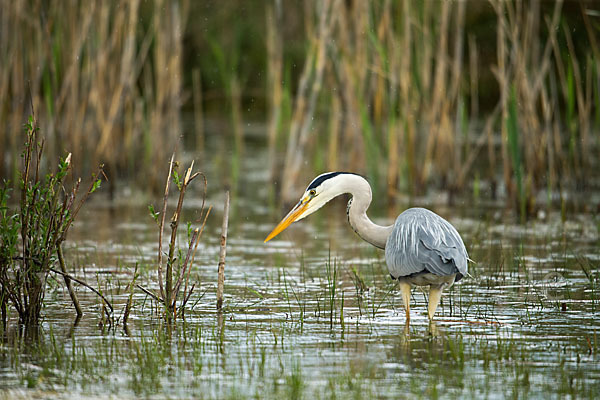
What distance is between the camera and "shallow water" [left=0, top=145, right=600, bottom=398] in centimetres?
449

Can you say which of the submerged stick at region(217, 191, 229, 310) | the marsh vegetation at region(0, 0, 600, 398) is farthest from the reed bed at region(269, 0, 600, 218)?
the submerged stick at region(217, 191, 229, 310)

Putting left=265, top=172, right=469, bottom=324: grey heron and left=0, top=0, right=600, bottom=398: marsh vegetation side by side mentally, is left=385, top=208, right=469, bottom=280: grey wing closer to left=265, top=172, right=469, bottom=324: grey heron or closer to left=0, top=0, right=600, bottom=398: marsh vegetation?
left=265, top=172, right=469, bottom=324: grey heron

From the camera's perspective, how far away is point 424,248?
5.82 m

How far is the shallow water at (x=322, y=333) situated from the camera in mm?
4488

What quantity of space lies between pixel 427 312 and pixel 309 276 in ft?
4.95

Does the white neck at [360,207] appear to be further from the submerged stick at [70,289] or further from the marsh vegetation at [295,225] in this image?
the submerged stick at [70,289]

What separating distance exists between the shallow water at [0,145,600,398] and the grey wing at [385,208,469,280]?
13.1 inches

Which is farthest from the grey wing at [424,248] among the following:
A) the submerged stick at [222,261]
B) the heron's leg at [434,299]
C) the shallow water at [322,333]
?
the submerged stick at [222,261]

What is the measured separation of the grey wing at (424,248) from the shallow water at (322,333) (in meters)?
0.33

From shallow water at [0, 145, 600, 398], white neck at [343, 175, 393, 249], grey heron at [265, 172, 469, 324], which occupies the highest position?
white neck at [343, 175, 393, 249]

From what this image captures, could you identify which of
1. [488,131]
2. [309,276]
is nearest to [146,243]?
[309,276]

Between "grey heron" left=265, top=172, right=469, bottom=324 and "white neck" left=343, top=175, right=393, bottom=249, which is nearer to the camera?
"grey heron" left=265, top=172, right=469, bottom=324

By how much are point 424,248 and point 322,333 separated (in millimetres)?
754

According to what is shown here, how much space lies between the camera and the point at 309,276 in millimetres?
7641
